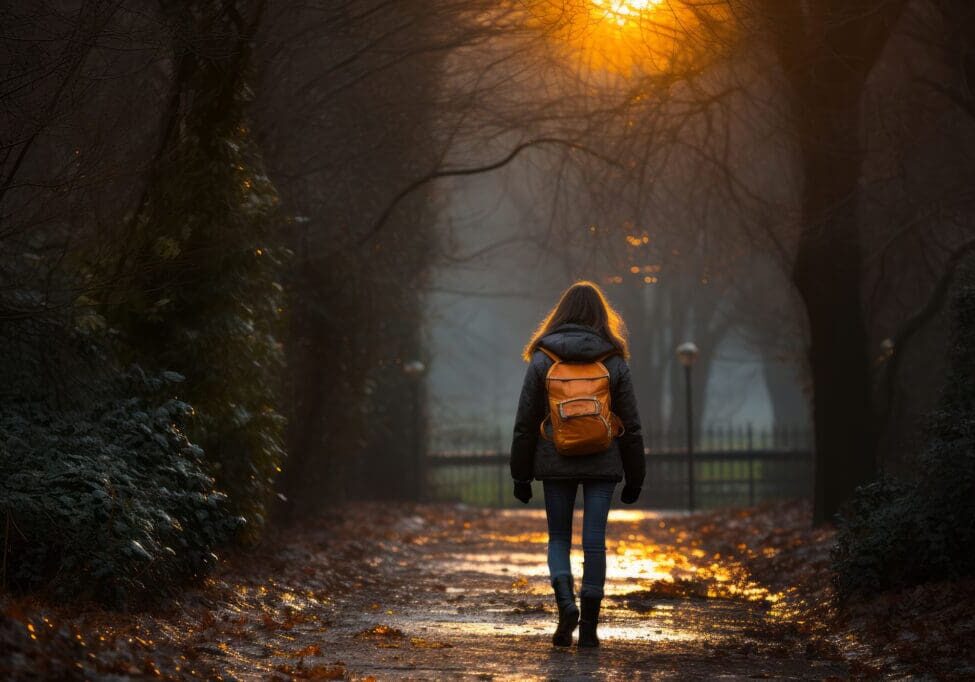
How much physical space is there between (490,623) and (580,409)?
1966mm

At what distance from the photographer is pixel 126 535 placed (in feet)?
24.7

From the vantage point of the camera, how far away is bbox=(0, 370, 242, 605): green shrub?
7312mm

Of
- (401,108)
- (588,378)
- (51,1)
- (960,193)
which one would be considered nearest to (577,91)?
(401,108)

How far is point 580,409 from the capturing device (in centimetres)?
730

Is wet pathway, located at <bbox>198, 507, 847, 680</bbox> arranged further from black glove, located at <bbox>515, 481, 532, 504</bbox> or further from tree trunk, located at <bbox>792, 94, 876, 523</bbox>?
tree trunk, located at <bbox>792, 94, 876, 523</bbox>

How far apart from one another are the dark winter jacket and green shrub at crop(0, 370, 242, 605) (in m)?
2.16

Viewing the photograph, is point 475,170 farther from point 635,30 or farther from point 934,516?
point 934,516

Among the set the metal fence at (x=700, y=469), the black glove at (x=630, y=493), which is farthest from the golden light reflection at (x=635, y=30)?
the metal fence at (x=700, y=469)

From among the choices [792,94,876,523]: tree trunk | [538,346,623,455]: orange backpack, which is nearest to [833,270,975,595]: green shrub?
[538,346,623,455]: orange backpack

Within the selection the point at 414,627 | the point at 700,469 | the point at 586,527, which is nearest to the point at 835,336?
the point at 414,627

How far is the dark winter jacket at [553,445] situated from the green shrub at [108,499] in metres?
2.16

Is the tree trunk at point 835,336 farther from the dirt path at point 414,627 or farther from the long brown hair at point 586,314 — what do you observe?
the long brown hair at point 586,314

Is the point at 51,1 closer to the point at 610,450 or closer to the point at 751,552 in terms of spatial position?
the point at 610,450

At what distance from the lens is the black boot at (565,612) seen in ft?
24.3
